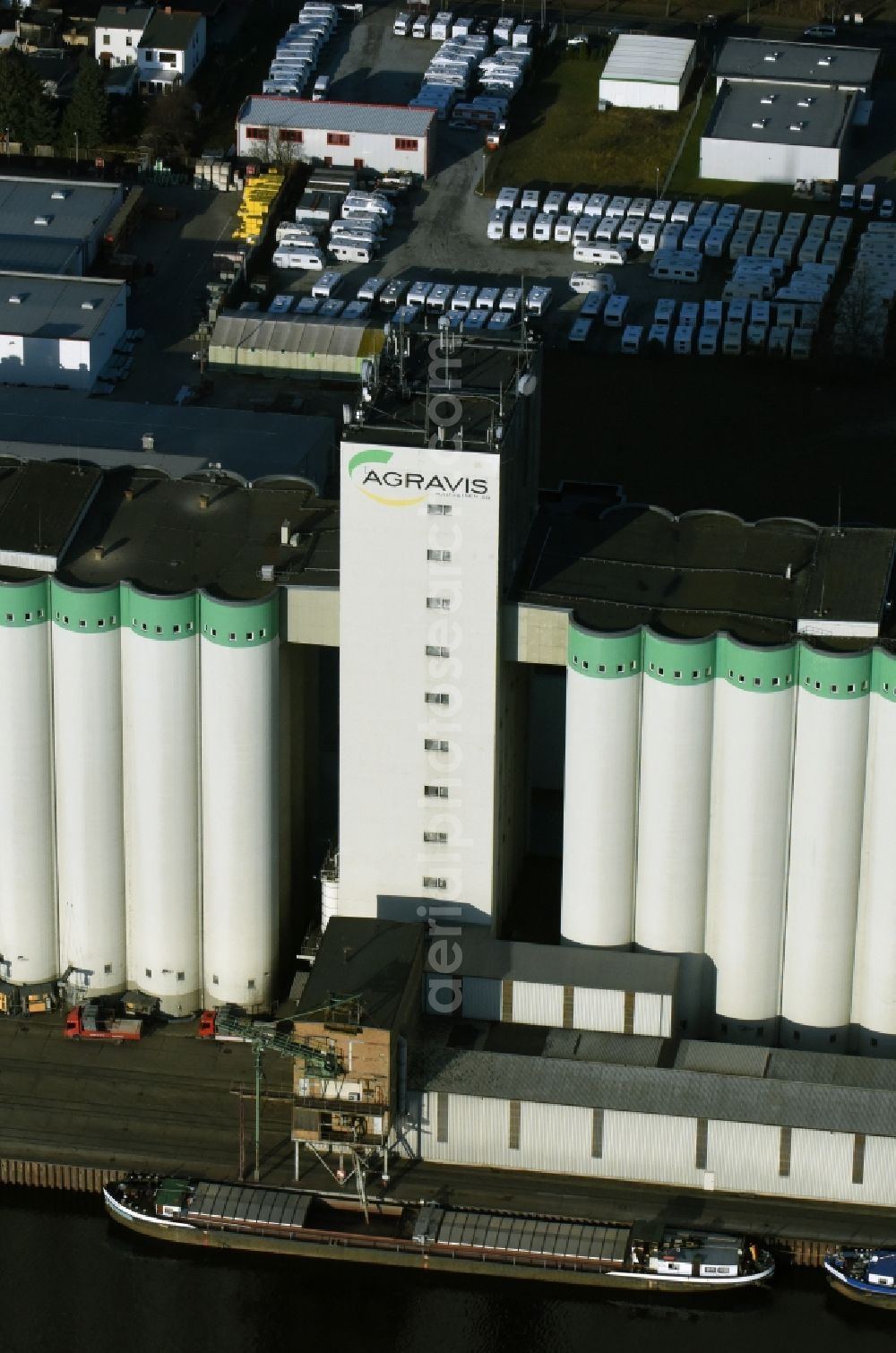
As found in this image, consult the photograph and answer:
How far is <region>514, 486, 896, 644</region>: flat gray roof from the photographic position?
11444cm

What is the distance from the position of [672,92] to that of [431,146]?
1508 centimetres

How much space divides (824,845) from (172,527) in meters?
26.5

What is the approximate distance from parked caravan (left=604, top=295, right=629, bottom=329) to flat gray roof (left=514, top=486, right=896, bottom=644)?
55044 mm

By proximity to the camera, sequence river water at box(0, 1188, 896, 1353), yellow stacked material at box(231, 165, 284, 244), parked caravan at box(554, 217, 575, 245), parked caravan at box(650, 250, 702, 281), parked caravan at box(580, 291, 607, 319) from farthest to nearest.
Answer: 1. parked caravan at box(554, 217, 575, 245)
2. yellow stacked material at box(231, 165, 284, 244)
3. parked caravan at box(650, 250, 702, 281)
4. parked caravan at box(580, 291, 607, 319)
5. river water at box(0, 1188, 896, 1353)

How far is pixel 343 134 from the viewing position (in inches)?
7485

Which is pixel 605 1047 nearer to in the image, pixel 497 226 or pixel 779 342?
pixel 779 342

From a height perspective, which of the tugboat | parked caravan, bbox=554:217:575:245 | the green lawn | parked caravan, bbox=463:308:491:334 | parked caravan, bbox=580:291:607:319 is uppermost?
the green lawn

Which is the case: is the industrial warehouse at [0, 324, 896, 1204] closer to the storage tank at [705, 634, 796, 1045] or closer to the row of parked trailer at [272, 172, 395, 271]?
the storage tank at [705, 634, 796, 1045]

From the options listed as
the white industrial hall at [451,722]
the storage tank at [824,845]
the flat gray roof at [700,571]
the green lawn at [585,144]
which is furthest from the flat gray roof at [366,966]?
the green lawn at [585,144]

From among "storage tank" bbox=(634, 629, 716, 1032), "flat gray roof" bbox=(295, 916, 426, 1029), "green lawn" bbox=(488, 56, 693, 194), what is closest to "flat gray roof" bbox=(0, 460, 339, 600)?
"flat gray roof" bbox=(295, 916, 426, 1029)

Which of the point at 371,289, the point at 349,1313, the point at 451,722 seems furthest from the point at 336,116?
the point at 349,1313

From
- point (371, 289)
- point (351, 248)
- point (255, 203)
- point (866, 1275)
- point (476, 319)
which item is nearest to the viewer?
point (866, 1275)

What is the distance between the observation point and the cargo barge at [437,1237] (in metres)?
110

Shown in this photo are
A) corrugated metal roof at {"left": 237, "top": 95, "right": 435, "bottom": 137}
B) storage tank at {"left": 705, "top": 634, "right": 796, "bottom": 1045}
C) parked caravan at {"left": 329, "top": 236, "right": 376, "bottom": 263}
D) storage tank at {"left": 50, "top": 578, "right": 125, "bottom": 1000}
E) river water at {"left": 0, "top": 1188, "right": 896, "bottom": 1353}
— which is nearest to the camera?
river water at {"left": 0, "top": 1188, "right": 896, "bottom": 1353}
